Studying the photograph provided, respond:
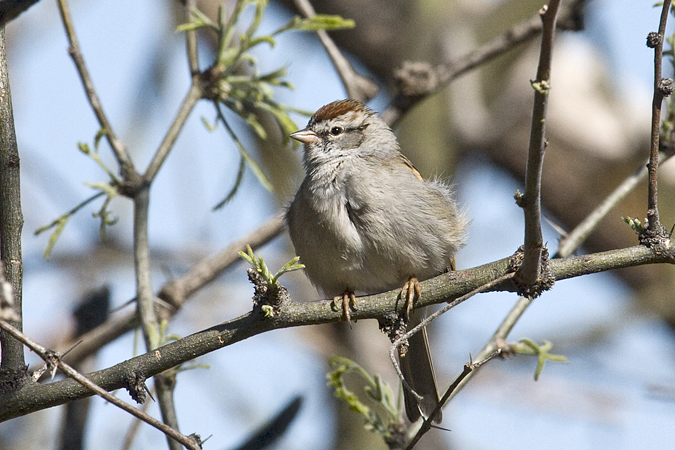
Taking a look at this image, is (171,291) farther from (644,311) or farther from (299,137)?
(644,311)

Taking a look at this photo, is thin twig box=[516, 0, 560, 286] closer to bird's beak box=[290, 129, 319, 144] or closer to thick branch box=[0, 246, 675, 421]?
thick branch box=[0, 246, 675, 421]

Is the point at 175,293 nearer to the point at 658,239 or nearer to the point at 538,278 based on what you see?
the point at 538,278

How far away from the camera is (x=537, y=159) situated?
195 cm

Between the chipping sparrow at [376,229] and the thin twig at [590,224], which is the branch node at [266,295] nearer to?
the chipping sparrow at [376,229]

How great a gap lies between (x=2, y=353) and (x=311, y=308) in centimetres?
93

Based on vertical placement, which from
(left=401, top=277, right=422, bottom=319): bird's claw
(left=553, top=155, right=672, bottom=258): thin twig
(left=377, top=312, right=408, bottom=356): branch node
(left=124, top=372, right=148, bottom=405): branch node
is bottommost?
(left=124, top=372, right=148, bottom=405): branch node

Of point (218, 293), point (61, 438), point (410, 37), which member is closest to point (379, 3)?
point (410, 37)

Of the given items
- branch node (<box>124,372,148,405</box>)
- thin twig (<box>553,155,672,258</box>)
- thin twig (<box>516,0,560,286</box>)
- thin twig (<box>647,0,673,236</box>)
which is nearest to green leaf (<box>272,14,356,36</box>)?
thin twig (<box>553,155,672,258</box>)

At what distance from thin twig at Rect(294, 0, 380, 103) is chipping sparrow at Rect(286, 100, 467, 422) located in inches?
20.0

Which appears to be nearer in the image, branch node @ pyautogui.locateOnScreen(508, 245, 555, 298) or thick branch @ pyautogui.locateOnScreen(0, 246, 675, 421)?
thick branch @ pyautogui.locateOnScreen(0, 246, 675, 421)

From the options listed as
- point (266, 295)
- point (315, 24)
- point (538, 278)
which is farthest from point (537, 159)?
point (315, 24)

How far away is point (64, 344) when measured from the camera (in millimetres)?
3889

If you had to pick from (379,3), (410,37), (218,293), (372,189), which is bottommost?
(372,189)

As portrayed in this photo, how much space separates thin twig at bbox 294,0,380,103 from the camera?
14.5 feet
